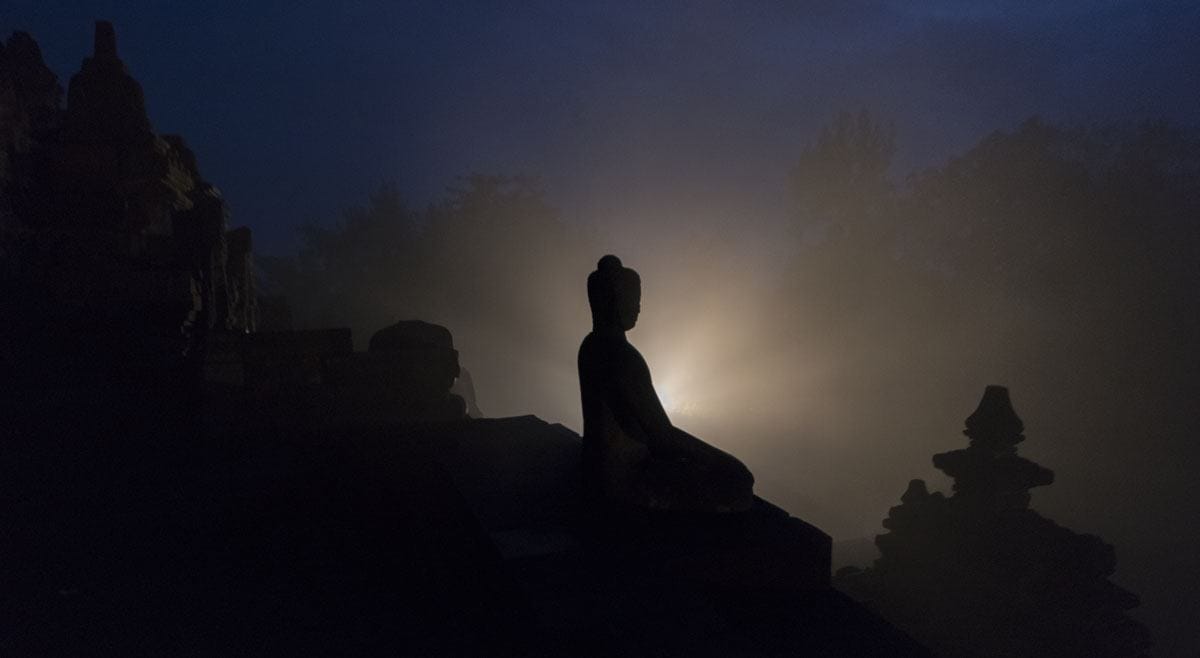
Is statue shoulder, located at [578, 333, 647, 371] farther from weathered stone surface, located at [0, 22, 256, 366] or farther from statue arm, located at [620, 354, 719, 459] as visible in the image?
weathered stone surface, located at [0, 22, 256, 366]

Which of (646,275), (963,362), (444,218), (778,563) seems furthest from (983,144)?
(778,563)

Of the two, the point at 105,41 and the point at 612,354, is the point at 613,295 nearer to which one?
the point at 612,354

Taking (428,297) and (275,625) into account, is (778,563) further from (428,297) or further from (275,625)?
(428,297)

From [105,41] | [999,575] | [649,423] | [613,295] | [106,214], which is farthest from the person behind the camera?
[105,41]

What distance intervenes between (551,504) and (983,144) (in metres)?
42.6

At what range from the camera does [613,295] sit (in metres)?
3.36

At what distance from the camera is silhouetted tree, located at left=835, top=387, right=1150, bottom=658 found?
9273mm

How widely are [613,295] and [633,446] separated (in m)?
0.81

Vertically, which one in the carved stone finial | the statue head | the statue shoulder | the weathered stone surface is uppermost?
the carved stone finial

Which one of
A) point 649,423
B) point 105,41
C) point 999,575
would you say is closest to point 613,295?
point 649,423

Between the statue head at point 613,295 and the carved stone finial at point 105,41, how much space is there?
1483 centimetres

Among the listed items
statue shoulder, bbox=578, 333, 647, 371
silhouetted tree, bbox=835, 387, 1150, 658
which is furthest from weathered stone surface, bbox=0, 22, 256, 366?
silhouetted tree, bbox=835, 387, 1150, 658

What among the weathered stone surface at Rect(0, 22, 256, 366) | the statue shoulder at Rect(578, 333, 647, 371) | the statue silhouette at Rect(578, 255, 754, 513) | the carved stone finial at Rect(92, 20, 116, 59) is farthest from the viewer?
the carved stone finial at Rect(92, 20, 116, 59)

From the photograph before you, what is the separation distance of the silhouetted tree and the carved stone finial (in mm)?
17830
